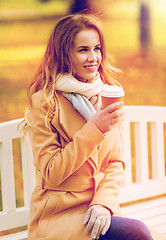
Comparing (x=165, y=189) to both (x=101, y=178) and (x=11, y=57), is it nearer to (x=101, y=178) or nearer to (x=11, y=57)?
(x=101, y=178)

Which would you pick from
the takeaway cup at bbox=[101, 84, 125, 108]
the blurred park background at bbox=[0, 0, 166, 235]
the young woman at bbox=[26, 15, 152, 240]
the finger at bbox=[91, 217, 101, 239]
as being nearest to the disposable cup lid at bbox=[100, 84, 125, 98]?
the takeaway cup at bbox=[101, 84, 125, 108]

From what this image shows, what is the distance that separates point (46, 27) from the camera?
11.3m

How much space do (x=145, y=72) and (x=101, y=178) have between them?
7.61m

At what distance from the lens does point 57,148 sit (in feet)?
6.27

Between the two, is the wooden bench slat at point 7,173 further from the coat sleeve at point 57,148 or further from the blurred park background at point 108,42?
the blurred park background at point 108,42

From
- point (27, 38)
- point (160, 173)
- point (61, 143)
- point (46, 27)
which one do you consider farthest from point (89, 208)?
point (46, 27)

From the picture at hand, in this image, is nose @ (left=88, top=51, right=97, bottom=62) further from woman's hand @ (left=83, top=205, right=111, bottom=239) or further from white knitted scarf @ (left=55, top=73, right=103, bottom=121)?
woman's hand @ (left=83, top=205, right=111, bottom=239)

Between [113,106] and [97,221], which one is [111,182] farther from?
[113,106]

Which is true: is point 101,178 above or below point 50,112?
below

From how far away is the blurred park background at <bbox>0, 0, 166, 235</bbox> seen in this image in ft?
25.8

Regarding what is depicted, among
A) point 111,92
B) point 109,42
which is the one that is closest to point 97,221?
point 111,92

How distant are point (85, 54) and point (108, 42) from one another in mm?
7383

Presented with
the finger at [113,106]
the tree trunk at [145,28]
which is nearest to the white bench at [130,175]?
the finger at [113,106]

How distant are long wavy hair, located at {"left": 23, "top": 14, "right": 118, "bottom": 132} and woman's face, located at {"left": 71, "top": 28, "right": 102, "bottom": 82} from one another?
2cm
